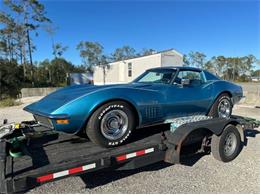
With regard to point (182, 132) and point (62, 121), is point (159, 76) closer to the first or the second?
point (182, 132)

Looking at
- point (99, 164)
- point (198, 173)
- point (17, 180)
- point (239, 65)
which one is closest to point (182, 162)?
point (198, 173)

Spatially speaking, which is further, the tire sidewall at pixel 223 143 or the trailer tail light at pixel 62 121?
the tire sidewall at pixel 223 143

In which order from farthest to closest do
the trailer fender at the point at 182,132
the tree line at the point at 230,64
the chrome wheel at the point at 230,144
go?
1. the tree line at the point at 230,64
2. the chrome wheel at the point at 230,144
3. the trailer fender at the point at 182,132

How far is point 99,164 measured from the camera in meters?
2.92

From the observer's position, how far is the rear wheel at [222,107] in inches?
197

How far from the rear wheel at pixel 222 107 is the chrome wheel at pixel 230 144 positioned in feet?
2.41

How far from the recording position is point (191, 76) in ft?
15.8

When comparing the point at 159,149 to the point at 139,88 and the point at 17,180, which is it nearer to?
the point at 139,88

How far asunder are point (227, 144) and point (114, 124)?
7.55 ft

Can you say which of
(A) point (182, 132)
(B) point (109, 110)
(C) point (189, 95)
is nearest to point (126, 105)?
(B) point (109, 110)

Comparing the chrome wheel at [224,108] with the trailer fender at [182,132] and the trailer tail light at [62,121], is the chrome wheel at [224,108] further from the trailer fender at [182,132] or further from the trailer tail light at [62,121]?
the trailer tail light at [62,121]

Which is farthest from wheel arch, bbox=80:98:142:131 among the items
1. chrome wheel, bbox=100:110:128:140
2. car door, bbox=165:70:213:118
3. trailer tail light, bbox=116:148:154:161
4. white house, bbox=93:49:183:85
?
white house, bbox=93:49:183:85

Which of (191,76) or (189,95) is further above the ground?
(191,76)

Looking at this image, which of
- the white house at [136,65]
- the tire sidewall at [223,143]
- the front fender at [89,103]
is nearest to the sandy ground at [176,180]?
the tire sidewall at [223,143]
